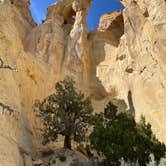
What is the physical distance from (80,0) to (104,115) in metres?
19.6

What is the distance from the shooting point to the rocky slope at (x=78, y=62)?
1727cm

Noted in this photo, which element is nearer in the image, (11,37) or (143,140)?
(143,140)

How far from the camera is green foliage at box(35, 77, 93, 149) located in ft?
57.7

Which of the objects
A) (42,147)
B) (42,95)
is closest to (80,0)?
(42,95)

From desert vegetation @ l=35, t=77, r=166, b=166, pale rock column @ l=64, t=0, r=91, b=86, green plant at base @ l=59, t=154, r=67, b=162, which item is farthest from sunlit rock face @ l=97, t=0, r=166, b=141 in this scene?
green plant at base @ l=59, t=154, r=67, b=162

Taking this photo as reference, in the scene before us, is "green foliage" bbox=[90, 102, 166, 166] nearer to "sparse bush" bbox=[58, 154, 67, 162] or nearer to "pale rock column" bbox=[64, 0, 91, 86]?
"sparse bush" bbox=[58, 154, 67, 162]

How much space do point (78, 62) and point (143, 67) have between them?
7.43 m

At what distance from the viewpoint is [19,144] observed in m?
15.5

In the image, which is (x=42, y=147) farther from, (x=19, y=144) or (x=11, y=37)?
(x=11, y=37)

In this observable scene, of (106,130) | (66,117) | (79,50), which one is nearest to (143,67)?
(66,117)

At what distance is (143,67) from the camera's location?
22.2m

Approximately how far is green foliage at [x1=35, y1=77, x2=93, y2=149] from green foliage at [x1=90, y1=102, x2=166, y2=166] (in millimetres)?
1827

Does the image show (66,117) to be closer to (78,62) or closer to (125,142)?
(125,142)

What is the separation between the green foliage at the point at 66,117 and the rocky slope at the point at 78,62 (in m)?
1.20
